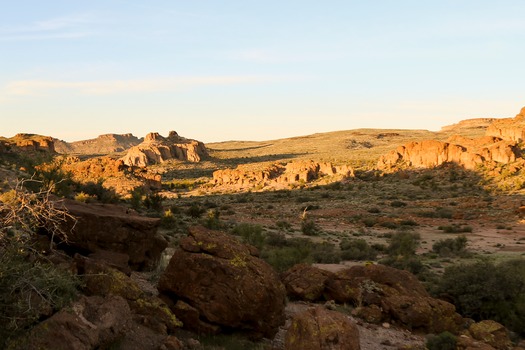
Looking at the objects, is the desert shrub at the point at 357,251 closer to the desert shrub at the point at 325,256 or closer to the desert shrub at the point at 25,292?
the desert shrub at the point at 325,256

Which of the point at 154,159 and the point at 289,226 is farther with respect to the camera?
the point at 154,159

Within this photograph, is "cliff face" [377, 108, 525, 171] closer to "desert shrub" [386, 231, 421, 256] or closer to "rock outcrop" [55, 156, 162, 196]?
"rock outcrop" [55, 156, 162, 196]

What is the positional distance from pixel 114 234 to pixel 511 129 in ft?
228

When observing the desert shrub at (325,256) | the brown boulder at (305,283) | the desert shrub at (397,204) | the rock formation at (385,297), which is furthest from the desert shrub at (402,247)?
the desert shrub at (397,204)

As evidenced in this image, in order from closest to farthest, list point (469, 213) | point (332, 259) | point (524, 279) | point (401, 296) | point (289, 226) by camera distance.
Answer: point (401, 296)
point (524, 279)
point (332, 259)
point (289, 226)
point (469, 213)

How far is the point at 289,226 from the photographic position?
30.4 m

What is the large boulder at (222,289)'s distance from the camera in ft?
27.1

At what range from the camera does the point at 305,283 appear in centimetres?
1198

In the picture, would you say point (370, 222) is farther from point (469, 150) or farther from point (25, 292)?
point (469, 150)

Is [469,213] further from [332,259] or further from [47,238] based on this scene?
[47,238]

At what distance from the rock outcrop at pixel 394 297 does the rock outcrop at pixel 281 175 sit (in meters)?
49.9

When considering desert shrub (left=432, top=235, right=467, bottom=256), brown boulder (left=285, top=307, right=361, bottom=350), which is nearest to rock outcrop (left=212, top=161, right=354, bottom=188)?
desert shrub (left=432, top=235, right=467, bottom=256)

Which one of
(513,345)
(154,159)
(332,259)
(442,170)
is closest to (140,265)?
(513,345)

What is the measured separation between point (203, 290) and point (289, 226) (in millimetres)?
22207
